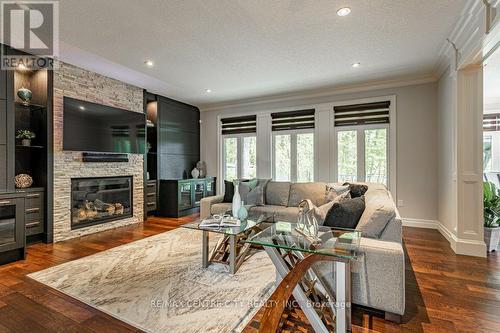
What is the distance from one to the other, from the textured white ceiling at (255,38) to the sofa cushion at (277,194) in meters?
1.98

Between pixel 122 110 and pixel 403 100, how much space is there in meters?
5.27

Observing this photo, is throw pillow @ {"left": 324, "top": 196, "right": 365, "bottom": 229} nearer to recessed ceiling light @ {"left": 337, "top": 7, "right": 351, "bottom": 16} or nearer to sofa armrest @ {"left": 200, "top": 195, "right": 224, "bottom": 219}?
recessed ceiling light @ {"left": 337, "top": 7, "right": 351, "bottom": 16}

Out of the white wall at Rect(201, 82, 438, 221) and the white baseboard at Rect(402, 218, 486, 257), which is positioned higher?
the white wall at Rect(201, 82, 438, 221)

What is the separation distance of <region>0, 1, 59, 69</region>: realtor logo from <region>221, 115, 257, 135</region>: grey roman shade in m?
3.69

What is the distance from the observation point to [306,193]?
420 centimetres

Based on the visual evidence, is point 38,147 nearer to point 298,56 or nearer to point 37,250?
point 37,250

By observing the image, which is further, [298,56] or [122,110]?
[122,110]

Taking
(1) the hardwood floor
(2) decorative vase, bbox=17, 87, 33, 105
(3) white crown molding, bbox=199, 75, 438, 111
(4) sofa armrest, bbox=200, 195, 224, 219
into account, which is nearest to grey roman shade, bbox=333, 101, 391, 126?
(3) white crown molding, bbox=199, 75, 438, 111

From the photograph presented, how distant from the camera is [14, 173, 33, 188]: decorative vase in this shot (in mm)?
3527

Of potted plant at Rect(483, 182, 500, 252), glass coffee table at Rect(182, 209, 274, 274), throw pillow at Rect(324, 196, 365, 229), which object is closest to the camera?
throw pillow at Rect(324, 196, 365, 229)

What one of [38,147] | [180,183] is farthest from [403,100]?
[38,147]

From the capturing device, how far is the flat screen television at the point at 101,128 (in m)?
3.91

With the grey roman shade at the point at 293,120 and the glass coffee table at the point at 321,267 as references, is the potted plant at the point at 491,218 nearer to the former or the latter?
the glass coffee table at the point at 321,267

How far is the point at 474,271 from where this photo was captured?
2750 mm
